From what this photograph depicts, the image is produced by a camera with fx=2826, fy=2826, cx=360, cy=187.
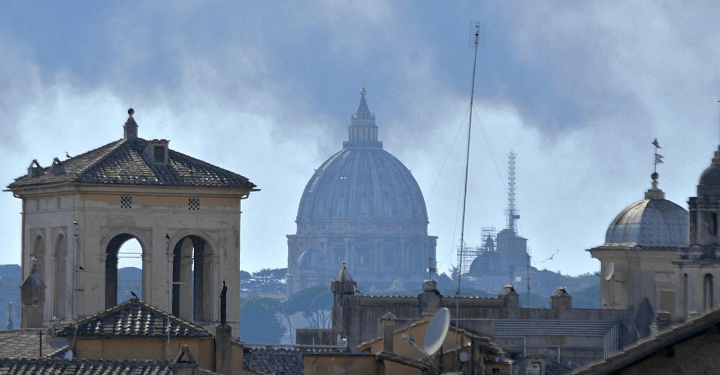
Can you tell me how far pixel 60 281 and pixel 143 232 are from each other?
5.52 ft

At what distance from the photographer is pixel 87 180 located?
46.2m

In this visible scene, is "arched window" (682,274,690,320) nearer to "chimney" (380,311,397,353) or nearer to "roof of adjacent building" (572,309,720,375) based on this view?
"chimney" (380,311,397,353)

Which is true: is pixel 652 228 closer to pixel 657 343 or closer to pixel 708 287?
pixel 708 287

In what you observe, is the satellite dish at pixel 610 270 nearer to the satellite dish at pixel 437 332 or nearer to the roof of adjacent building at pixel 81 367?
the satellite dish at pixel 437 332

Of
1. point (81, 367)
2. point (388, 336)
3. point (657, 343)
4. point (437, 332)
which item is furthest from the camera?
point (388, 336)

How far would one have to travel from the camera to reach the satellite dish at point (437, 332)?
34.1 m

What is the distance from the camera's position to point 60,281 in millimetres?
46969

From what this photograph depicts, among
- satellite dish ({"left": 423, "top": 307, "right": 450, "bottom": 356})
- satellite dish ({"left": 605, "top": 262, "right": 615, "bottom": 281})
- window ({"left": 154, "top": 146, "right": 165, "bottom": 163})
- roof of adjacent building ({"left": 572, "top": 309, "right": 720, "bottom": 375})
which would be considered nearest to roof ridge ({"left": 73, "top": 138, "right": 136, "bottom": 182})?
window ({"left": 154, "top": 146, "right": 165, "bottom": 163})

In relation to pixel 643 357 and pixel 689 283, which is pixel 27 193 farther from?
pixel 643 357

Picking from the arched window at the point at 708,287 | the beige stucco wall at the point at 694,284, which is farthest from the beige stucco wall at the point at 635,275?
the arched window at the point at 708,287

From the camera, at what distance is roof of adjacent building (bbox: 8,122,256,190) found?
46344mm

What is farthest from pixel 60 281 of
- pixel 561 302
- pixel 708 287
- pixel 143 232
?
pixel 561 302

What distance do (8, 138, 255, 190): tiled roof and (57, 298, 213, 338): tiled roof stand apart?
355 inches

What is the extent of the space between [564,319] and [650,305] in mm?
3668
